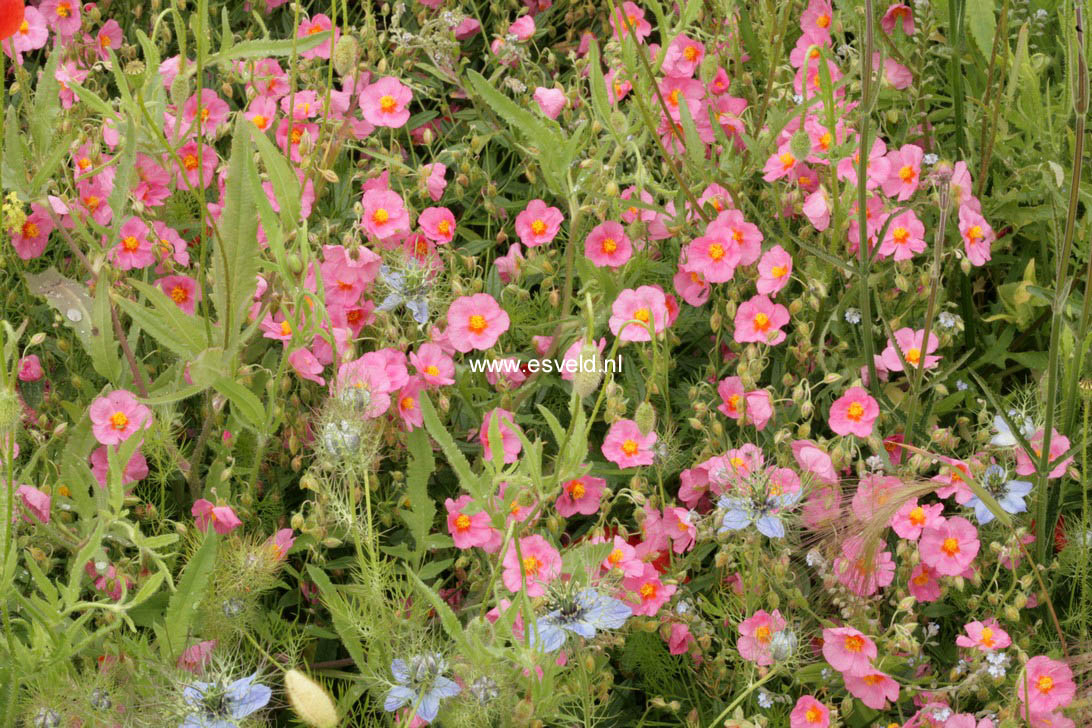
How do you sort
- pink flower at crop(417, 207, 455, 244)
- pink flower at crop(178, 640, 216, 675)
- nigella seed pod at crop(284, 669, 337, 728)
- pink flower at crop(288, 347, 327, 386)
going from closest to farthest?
nigella seed pod at crop(284, 669, 337, 728)
pink flower at crop(178, 640, 216, 675)
pink flower at crop(288, 347, 327, 386)
pink flower at crop(417, 207, 455, 244)

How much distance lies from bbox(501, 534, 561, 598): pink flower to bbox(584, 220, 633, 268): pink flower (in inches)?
23.1

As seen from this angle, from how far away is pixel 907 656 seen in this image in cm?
175

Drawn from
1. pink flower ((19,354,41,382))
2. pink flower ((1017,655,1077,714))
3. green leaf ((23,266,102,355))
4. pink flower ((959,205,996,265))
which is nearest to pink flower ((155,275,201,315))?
green leaf ((23,266,102,355))

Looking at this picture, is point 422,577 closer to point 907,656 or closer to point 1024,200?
point 907,656

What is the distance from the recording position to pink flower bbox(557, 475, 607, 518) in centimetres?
190

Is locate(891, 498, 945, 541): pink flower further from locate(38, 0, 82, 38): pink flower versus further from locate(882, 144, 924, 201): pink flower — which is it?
locate(38, 0, 82, 38): pink flower

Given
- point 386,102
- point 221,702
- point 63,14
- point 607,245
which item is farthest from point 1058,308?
point 63,14

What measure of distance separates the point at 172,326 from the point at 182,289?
1.47 feet

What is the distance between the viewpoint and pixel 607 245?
2135 millimetres

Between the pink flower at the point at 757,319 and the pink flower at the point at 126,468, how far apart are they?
96 centimetres

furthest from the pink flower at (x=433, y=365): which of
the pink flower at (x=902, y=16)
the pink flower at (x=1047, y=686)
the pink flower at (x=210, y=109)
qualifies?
the pink flower at (x=902, y=16)

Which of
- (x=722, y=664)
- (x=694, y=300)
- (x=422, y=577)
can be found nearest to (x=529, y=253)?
(x=694, y=300)

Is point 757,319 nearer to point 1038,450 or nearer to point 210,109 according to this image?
point 1038,450

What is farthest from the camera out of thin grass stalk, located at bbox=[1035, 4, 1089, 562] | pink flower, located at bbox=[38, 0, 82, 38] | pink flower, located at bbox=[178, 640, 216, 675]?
pink flower, located at bbox=[38, 0, 82, 38]
